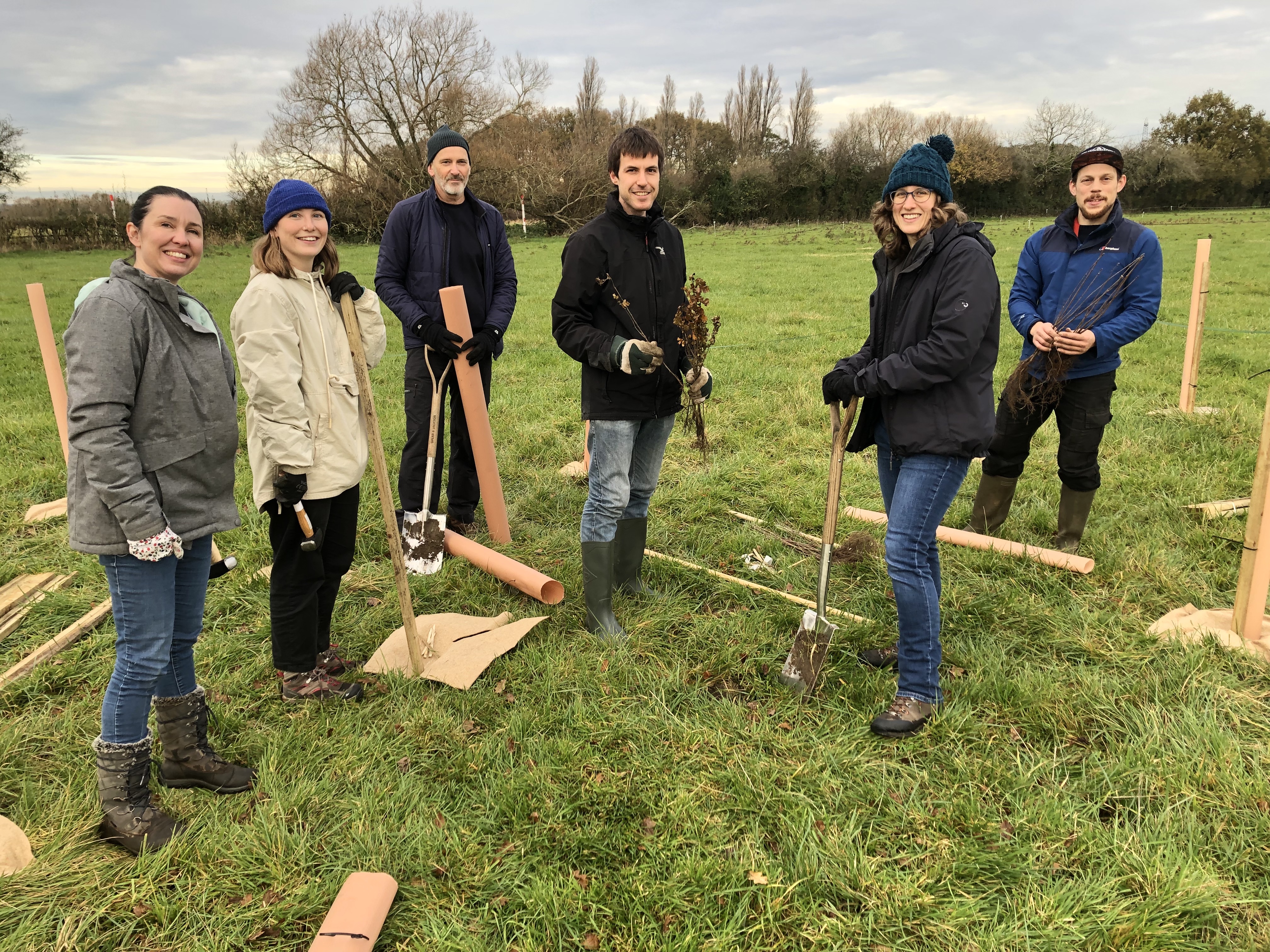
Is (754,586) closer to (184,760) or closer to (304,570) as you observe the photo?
(304,570)

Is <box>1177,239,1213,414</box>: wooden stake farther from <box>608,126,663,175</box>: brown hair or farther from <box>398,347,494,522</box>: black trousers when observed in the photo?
<box>398,347,494,522</box>: black trousers

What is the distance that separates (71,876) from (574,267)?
3.08m

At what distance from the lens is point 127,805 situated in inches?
108

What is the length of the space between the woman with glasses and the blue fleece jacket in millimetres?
1855

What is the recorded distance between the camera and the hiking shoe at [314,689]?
11.6 feet

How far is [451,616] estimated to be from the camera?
4199mm

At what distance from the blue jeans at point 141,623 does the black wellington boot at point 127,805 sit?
0.15 feet

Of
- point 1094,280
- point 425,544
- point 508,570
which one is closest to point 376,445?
point 508,570

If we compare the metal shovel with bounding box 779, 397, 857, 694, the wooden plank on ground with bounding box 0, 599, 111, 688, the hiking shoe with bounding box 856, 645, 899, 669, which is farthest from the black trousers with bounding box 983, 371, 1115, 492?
the wooden plank on ground with bounding box 0, 599, 111, 688

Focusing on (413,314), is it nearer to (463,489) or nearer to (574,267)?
(463,489)

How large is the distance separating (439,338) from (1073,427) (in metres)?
4.07

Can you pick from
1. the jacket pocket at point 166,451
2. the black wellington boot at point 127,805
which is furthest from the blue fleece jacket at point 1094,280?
the black wellington boot at point 127,805

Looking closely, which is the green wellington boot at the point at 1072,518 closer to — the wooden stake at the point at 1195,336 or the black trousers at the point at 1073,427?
the black trousers at the point at 1073,427

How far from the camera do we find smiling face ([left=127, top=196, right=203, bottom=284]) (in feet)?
8.32
